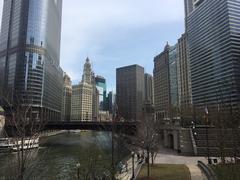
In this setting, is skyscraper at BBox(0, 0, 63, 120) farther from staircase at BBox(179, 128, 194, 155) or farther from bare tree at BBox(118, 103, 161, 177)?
staircase at BBox(179, 128, 194, 155)

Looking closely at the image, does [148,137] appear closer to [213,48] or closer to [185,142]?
[185,142]

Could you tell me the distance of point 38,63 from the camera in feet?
630

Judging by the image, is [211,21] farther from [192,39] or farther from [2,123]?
[2,123]

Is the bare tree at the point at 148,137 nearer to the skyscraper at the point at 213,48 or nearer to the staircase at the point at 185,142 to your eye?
the staircase at the point at 185,142

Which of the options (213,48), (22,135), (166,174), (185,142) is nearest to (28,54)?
(213,48)

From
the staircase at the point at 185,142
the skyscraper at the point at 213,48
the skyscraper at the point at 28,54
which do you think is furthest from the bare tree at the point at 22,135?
the skyscraper at the point at 28,54

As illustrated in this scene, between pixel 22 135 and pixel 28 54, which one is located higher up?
pixel 28 54

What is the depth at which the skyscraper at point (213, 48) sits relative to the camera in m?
160

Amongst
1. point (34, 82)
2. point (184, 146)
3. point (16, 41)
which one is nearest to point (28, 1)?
point (16, 41)

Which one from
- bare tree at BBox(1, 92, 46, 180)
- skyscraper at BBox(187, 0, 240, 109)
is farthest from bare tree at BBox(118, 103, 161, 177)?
skyscraper at BBox(187, 0, 240, 109)

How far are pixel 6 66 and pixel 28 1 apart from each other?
4875 centimetres

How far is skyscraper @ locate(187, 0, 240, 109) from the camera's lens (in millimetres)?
160125

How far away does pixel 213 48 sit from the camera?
17525 centimetres

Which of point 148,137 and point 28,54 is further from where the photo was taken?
point 28,54
